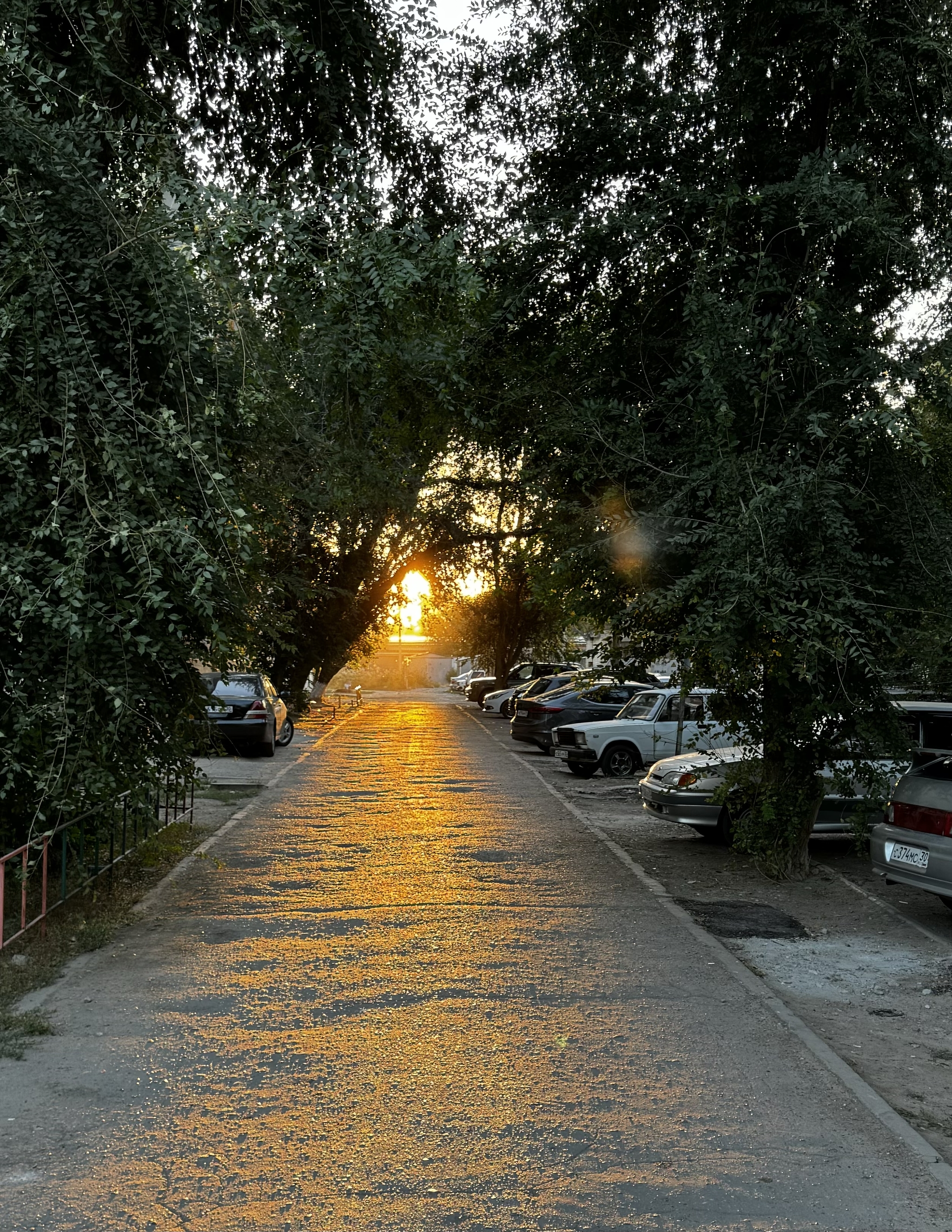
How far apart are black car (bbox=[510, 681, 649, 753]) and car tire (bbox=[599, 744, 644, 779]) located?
406 cm

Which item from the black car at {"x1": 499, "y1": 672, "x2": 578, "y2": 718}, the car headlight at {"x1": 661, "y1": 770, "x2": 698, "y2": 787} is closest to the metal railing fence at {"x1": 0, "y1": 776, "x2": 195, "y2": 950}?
the car headlight at {"x1": 661, "y1": 770, "x2": 698, "y2": 787}

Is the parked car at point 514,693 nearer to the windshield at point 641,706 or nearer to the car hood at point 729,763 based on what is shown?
the windshield at point 641,706

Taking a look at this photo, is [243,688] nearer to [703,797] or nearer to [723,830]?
[723,830]

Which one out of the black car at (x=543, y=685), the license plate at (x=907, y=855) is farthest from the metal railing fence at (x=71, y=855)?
the black car at (x=543, y=685)

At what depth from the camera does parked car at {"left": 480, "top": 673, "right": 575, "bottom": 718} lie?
34688mm

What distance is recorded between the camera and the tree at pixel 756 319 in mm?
9727

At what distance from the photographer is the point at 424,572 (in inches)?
1738

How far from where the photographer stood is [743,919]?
9.84 m

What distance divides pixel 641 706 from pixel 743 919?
13.0 m

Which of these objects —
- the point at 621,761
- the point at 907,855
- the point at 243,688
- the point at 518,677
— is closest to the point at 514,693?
the point at 518,677

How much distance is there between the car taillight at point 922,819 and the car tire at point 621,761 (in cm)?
1286

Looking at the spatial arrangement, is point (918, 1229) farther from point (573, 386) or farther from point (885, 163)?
point (885, 163)

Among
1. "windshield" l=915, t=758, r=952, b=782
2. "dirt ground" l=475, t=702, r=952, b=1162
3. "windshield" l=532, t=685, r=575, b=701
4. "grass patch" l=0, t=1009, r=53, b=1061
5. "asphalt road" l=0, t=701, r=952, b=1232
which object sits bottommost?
"dirt ground" l=475, t=702, r=952, b=1162

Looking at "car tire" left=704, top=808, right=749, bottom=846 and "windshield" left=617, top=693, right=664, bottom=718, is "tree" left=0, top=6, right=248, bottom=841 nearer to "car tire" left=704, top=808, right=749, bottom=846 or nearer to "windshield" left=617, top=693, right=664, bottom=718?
"car tire" left=704, top=808, right=749, bottom=846
